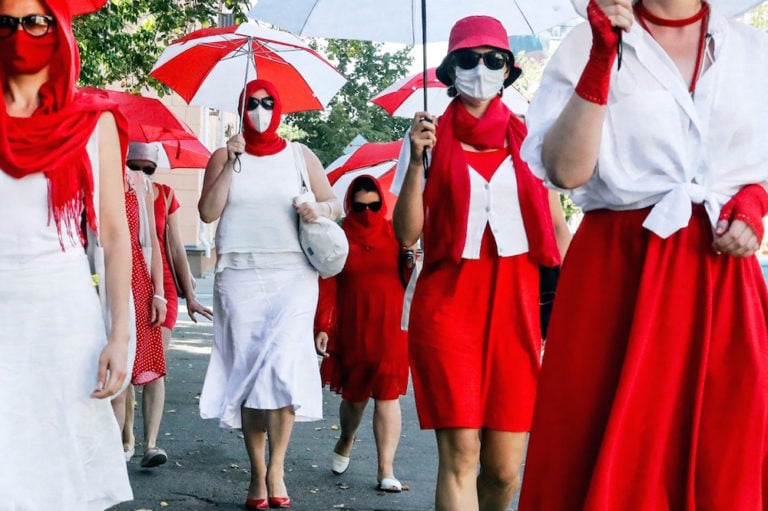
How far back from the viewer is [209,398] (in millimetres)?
7824

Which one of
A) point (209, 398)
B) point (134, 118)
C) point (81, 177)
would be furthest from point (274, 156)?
point (81, 177)

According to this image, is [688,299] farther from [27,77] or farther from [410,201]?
[410,201]

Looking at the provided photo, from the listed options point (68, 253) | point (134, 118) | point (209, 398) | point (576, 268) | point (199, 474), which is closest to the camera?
point (576, 268)

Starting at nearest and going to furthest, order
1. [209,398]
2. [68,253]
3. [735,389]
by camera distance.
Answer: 1. [735,389]
2. [68,253]
3. [209,398]

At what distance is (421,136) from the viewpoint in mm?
5688

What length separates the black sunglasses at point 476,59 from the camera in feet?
19.5

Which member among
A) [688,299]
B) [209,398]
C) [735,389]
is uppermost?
[688,299]

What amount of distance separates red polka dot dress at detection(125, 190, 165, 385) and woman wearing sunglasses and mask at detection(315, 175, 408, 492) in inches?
41.1

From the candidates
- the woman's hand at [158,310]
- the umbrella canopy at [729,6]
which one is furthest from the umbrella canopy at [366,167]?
the umbrella canopy at [729,6]

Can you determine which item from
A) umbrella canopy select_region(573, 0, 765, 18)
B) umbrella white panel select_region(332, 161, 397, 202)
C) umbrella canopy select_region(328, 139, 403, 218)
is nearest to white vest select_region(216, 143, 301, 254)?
umbrella canopy select_region(328, 139, 403, 218)

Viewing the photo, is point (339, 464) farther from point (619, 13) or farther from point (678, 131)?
point (619, 13)

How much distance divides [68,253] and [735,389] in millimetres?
1993

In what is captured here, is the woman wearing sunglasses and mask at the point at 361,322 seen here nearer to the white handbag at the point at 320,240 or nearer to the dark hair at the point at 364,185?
the dark hair at the point at 364,185

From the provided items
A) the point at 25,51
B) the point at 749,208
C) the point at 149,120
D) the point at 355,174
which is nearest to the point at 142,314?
the point at 149,120
